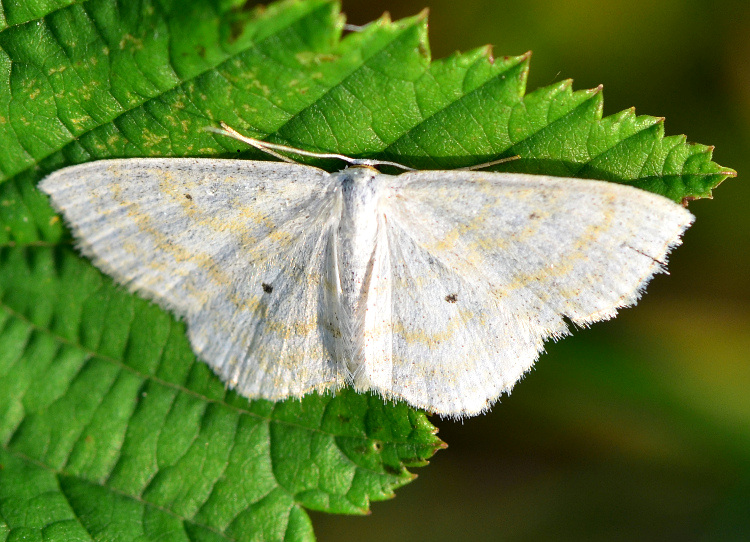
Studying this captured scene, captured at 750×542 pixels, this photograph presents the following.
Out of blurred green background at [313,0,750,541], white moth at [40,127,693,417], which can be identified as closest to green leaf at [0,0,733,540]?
white moth at [40,127,693,417]

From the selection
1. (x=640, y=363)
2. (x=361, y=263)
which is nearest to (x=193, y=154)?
(x=361, y=263)

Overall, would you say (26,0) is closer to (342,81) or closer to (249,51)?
(249,51)

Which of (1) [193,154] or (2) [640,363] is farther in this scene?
(2) [640,363]

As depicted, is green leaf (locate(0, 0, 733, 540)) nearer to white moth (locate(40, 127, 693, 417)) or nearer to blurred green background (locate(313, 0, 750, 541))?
white moth (locate(40, 127, 693, 417))

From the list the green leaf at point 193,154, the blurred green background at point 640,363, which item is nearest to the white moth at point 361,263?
the green leaf at point 193,154

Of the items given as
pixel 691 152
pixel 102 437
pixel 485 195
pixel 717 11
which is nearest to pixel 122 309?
pixel 102 437

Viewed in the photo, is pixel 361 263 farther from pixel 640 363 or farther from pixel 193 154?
pixel 640 363
